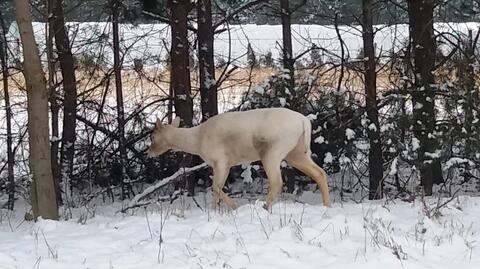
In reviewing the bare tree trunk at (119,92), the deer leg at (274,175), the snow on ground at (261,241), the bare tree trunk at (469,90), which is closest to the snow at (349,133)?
the bare tree trunk at (469,90)

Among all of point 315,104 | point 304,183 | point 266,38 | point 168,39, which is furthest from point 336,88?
point 266,38

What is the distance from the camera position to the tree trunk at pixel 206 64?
→ 1641 centimetres

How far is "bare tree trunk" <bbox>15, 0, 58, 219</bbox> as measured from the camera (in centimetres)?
1016

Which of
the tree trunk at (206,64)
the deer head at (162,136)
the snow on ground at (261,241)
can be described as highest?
the tree trunk at (206,64)

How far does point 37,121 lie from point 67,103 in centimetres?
643

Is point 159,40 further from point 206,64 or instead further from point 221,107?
point 206,64

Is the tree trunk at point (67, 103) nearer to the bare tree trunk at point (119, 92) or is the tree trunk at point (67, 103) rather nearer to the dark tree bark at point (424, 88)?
the bare tree trunk at point (119, 92)

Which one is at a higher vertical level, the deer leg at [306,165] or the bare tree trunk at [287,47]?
the bare tree trunk at [287,47]

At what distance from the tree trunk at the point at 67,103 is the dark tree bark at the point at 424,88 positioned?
671cm

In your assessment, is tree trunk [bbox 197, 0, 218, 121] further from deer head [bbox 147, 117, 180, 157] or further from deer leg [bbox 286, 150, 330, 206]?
deer leg [bbox 286, 150, 330, 206]

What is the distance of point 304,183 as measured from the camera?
16.4 meters

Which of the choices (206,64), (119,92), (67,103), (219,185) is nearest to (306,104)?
(206,64)

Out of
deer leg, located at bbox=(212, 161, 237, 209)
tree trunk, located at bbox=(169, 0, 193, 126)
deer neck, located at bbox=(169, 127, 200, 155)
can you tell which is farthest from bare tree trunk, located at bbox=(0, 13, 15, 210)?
deer leg, located at bbox=(212, 161, 237, 209)

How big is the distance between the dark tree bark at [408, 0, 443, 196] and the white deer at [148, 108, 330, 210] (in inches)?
150
